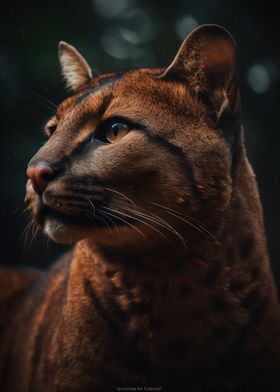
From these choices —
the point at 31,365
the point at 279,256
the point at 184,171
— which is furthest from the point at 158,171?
the point at 279,256

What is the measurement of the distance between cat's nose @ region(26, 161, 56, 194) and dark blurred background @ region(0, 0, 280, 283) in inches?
44.3

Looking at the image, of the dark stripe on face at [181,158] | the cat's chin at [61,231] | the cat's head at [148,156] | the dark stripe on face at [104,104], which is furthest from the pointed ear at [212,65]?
the cat's chin at [61,231]

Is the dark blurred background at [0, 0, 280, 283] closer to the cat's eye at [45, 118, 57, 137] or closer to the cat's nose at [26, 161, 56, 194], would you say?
the cat's eye at [45, 118, 57, 137]

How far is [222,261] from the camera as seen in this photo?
2076 millimetres

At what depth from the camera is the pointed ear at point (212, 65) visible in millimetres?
2025

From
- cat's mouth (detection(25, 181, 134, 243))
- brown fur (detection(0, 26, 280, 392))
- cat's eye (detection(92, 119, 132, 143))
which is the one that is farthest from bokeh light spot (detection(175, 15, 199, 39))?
cat's mouth (detection(25, 181, 134, 243))

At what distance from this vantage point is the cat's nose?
183 centimetres

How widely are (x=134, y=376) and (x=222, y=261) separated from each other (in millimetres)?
530

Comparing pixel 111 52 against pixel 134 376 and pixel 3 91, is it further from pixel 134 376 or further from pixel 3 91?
pixel 134 376

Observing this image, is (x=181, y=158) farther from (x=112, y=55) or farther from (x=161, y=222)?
(x=112, y=55)

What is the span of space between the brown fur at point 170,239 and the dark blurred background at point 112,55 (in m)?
0.84

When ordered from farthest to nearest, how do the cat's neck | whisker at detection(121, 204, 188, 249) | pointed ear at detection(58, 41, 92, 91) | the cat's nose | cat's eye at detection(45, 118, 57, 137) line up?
pointed ear at detection(58, 41, 92, 91) → cat's eye at detection(45, 118, 57, 137) → the cat's neck → whisker at detection(121, 204, 188, 249) → the cat's nose

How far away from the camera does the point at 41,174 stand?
1841 millimetres

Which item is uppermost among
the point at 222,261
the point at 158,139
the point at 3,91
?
the point at 3,91
